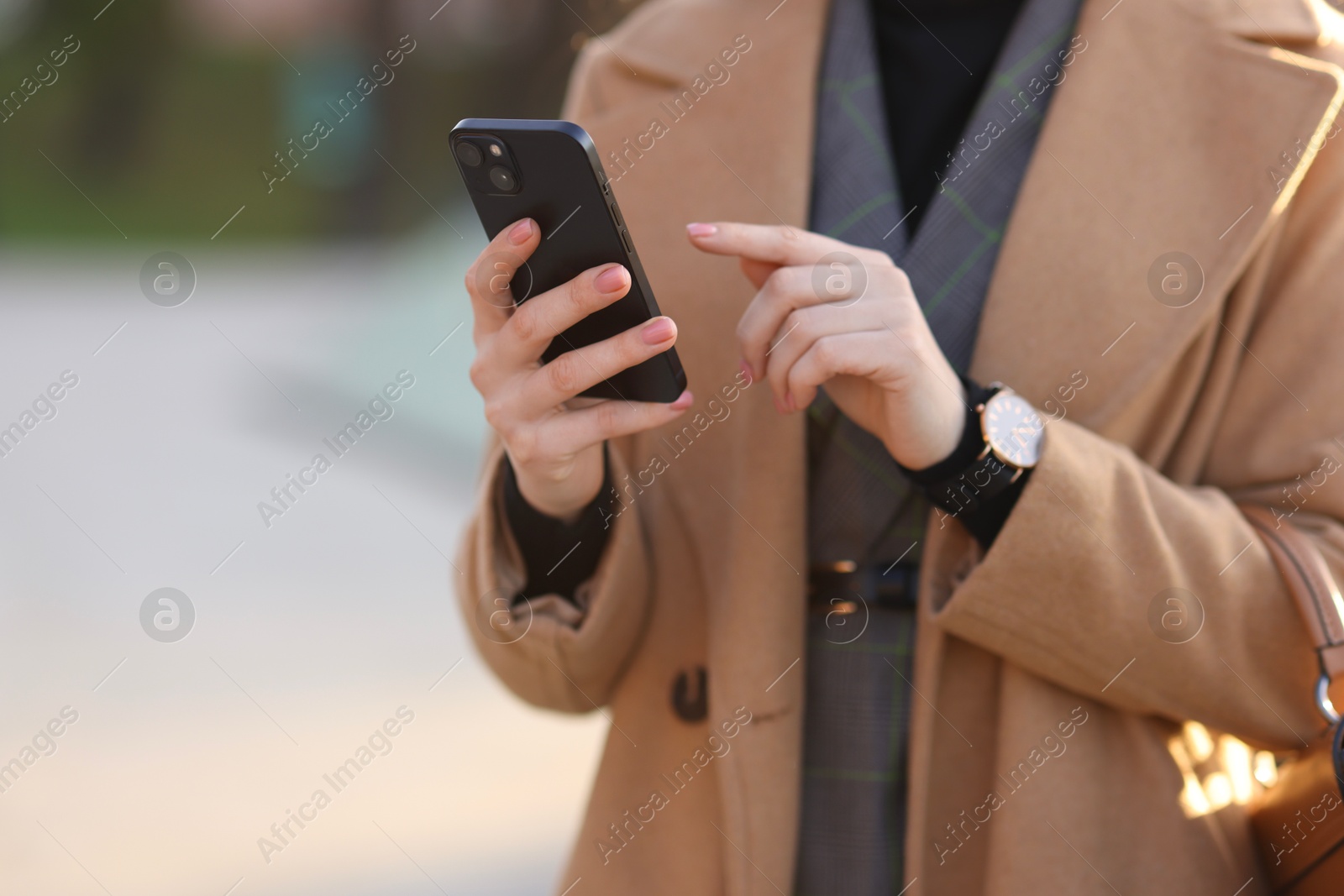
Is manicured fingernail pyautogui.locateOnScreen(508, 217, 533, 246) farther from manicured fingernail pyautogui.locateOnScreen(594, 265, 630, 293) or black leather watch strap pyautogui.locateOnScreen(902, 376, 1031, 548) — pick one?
black leather watch strap pyautogui.locateOnScreen(902, 376, 1031, 548)

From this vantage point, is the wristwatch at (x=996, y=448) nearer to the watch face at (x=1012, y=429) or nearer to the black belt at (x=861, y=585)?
the watch face at (x=1012, y=429)

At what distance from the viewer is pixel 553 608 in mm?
1295

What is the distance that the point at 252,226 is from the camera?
51.2ft

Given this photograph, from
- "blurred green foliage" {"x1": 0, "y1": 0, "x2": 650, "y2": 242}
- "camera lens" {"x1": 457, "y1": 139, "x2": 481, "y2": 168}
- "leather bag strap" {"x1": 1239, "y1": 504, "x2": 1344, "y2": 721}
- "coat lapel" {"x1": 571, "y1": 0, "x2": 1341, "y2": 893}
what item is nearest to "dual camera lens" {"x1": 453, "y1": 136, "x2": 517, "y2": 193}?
"camera lens" {"x1": 457, "y1": 139, "x2": 481, "y2": 168}

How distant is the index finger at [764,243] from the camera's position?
3.36ft

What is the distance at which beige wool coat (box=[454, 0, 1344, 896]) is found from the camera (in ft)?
3.58

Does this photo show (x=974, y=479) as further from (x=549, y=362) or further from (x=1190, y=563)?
(x=549, y=362)

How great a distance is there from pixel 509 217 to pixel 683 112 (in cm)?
47

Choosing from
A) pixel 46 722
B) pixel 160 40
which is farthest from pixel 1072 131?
pixel 160 40

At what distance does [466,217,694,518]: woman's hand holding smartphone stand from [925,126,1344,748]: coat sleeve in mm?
385

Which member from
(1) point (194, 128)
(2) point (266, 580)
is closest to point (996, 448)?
(2) point (266, 580)

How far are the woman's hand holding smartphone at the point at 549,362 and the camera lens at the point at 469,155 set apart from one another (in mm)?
70

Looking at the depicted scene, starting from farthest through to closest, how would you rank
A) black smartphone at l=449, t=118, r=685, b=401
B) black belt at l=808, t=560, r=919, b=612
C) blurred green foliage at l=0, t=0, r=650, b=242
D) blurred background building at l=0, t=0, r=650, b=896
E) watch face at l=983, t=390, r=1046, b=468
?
blurred green foliage at l=0, t=0, r=650, b=242, blurred background building at l=0, t=0, r=650, b=896, black belt at l=808, t=560, r=919, b=612, watch face at l=983, t=390, r=1046, b=468, black smartphone at l=449, t=118, r=685, b=401

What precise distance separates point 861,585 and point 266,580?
3.99 m
